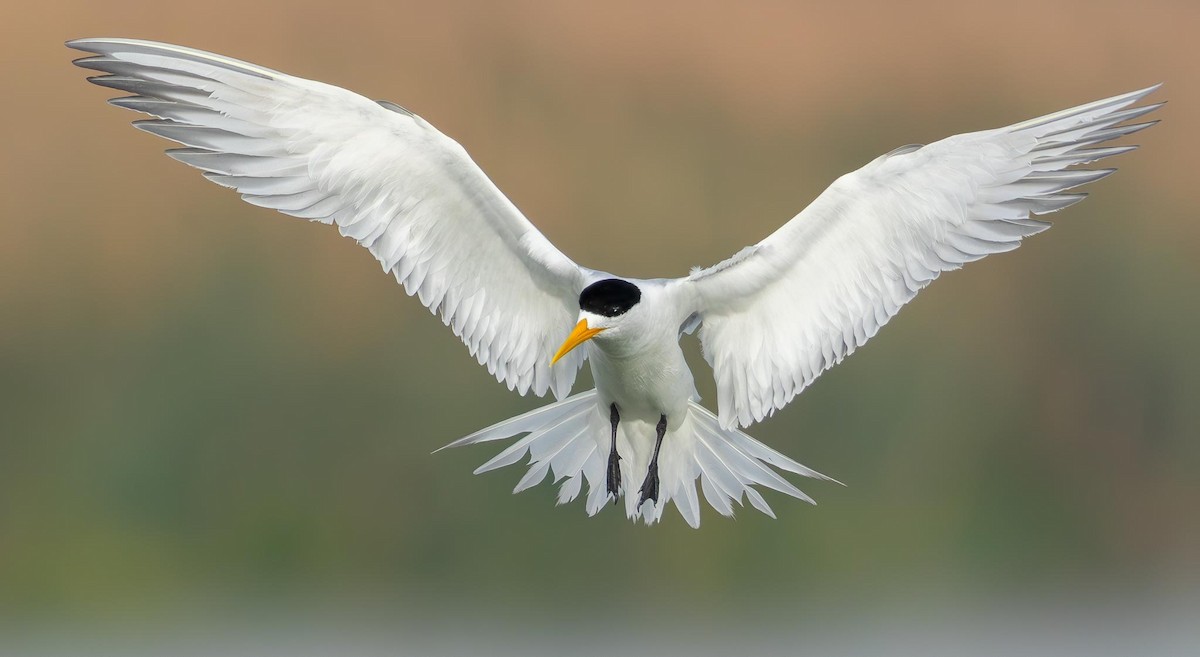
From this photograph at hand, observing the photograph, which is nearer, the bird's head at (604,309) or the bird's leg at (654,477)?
the bird's head at (604,309)

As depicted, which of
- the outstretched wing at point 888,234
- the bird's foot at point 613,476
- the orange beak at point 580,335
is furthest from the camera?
Answer: the bird's foot at point 613,476

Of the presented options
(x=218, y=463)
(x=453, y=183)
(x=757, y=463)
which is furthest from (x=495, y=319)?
(x=218, y=463)

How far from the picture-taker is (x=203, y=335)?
871 cm

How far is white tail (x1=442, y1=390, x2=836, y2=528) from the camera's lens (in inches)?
194

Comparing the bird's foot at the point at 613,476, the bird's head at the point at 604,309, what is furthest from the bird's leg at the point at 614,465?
the bird's head at the point at 604,309

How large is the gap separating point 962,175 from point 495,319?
151cm

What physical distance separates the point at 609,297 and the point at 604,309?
0.13 feet

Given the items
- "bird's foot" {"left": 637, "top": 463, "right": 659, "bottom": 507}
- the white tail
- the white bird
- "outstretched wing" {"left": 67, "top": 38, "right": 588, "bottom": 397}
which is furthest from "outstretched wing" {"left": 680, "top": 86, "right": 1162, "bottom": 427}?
"outstretched wing" {"left": 67, "top": 38, "right": 588, "bottom": 397}

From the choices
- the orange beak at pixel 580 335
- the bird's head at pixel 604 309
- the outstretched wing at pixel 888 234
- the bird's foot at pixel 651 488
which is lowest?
the bird's foot at pixel 651 488

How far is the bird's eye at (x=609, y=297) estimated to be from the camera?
4.33 meters

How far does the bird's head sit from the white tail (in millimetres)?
607

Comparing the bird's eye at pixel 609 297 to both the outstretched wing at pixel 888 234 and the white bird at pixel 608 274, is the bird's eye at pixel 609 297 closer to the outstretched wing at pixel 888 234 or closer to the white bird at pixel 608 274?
the white bird at pixel 608 274

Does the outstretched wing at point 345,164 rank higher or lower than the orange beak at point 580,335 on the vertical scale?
higher

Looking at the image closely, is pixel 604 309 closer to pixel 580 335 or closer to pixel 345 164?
pixel 580 335
